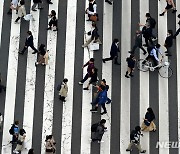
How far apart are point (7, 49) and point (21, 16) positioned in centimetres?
198

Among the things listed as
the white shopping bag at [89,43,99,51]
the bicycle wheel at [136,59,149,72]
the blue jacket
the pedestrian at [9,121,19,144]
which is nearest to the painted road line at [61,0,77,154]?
the white shopping bag at [89,43,99,51]

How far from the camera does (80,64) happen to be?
26.5 m

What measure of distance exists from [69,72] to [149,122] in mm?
4854

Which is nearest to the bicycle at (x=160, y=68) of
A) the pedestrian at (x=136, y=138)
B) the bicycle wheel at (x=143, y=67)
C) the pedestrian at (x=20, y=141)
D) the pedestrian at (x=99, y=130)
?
the bicycle wheel at (x=143, y=67)

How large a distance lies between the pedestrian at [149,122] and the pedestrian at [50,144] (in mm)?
4246

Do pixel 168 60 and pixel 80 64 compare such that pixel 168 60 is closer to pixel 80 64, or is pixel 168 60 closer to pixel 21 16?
pixel 80 64

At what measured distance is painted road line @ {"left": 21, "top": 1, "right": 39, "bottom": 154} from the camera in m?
24.2

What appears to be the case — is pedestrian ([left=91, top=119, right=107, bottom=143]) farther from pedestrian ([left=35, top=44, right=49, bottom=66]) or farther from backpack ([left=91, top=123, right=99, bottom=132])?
pedestrian ([left=35, top=44, right=49, bottom=66])

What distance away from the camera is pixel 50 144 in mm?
22594

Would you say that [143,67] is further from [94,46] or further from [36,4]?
[36,4]

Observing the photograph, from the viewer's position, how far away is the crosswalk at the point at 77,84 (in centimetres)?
2424

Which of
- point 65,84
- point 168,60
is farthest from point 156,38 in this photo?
point 65,84

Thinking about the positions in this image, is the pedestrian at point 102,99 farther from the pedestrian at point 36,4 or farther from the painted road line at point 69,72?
the pedestrian at point 36,4

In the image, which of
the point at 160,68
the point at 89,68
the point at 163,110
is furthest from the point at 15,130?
the point at 160,68
